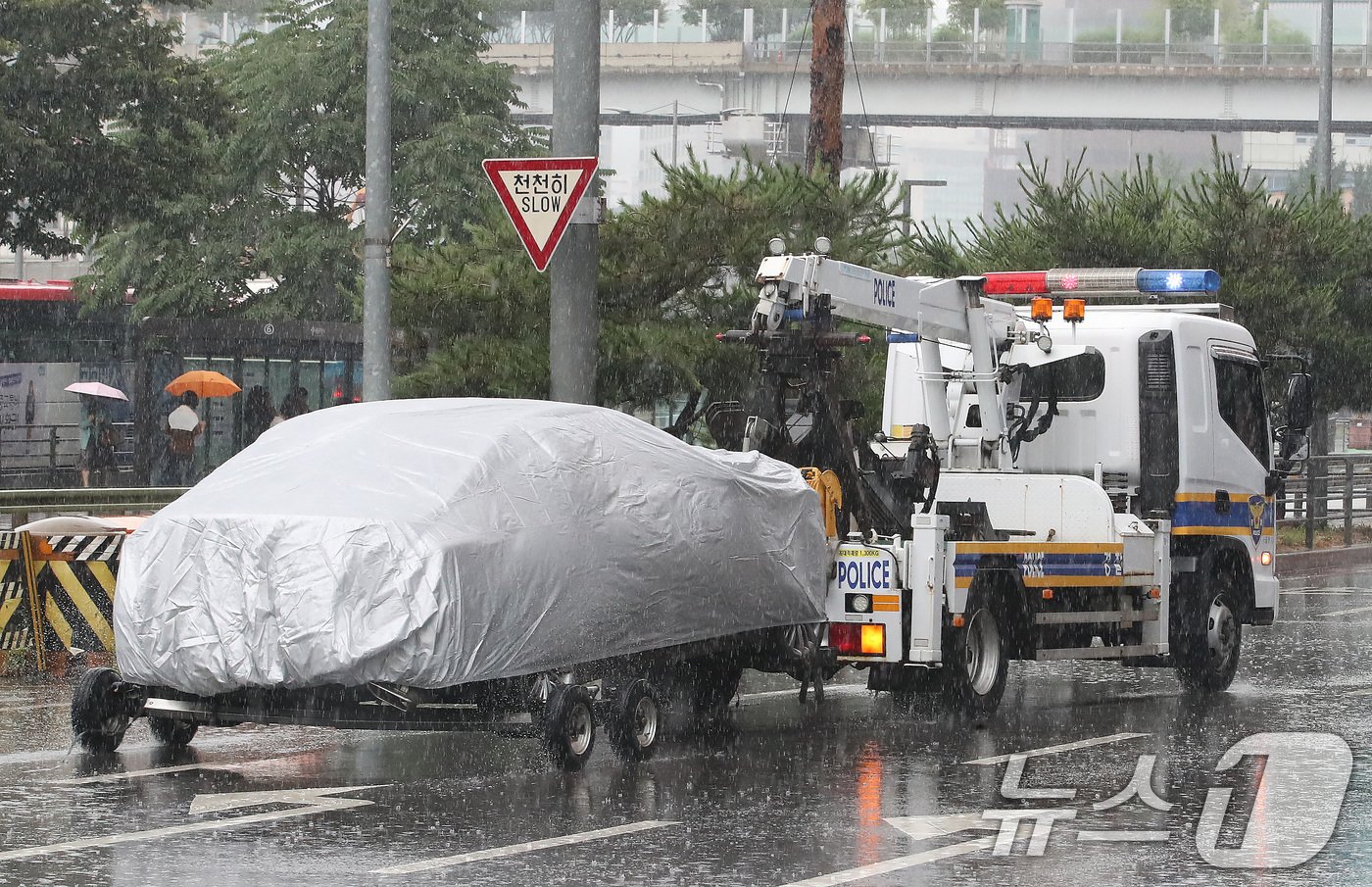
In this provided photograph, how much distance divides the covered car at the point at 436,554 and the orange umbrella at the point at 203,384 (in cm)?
2276

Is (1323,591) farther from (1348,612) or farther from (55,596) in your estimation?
(55,596)

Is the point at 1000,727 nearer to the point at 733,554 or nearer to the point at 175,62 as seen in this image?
the point at 733,554

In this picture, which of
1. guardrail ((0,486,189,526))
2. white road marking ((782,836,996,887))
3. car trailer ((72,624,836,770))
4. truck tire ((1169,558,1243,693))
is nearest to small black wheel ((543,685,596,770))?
car trailer ((72,624,836,770))

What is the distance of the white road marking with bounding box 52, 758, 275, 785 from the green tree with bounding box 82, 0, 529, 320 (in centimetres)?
3039

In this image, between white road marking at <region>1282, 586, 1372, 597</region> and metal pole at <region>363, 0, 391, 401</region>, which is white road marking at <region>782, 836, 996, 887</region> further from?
white road marking at <region>1282, 586, 1372, 597</region>

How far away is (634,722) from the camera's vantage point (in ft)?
33.8

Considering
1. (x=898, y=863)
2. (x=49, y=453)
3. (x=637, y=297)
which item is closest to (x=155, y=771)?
(x=898, y=863)

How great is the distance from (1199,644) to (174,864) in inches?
336

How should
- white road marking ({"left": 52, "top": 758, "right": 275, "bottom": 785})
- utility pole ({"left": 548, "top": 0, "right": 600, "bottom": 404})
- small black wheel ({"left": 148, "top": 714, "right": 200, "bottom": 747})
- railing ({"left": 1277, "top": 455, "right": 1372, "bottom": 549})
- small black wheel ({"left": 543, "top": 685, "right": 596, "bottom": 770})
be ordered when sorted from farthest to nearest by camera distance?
railing ({"left": 1277, "top": 455, "right": 1372, "bottom": 549}) < utility pole ({"left": 548, "top": 0, "right": 600, "bottom": 404}) < small black wheel ({"left": 148, "top": 714, "right": 200, "bottom": 747}) < white road marking ({"left": 52, "top": 758, "right": 275, "bottom": 785}) < small black wheel ({"left": 543, "top": 685, "right": 596, "bottom": 770})

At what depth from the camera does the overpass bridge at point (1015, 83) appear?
61.8m

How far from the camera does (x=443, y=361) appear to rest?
1964 cm

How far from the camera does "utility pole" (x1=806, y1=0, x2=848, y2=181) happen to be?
2386 cm

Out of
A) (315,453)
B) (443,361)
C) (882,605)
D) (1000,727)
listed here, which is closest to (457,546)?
(315,453)

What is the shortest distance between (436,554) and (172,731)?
254 centimetres
